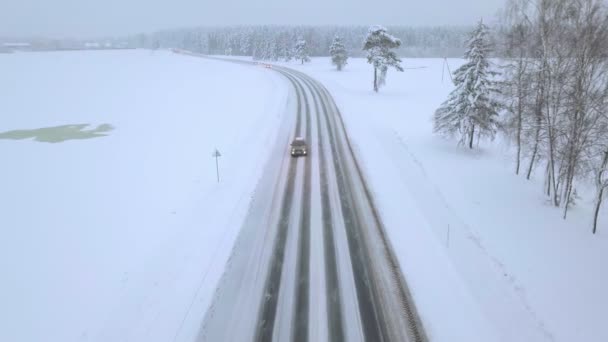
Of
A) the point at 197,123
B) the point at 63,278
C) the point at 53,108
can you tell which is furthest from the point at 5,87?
the point at 63,278

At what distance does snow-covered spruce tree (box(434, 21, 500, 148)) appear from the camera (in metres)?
24.9

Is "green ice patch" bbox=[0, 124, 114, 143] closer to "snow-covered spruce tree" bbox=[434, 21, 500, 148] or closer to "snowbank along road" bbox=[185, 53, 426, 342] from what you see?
"snowbank along road" bbox=[185, 53, 426, 342]

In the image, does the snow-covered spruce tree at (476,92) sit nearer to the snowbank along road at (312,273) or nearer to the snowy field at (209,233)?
the snowy field at (209,233)

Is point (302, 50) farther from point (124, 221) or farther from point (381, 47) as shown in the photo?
point (124, 221)

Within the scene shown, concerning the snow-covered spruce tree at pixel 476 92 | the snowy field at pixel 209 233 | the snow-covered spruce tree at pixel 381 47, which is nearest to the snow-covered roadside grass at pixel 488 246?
the snowy field at pixel 209 233

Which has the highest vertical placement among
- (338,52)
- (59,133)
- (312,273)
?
(338,52)

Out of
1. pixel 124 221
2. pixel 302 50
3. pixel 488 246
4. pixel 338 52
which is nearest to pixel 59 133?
pixel 124 221

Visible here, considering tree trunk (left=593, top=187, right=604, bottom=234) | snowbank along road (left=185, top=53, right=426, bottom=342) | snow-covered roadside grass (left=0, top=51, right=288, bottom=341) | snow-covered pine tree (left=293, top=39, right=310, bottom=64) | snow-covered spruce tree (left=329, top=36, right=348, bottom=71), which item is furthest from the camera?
snow-covered pine tree (left=293, top=39, right=310, bottom=64)

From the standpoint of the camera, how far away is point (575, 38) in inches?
553

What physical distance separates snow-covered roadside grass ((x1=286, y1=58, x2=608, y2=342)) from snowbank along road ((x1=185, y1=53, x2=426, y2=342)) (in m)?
0.90

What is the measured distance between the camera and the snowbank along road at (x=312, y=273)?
388 inches

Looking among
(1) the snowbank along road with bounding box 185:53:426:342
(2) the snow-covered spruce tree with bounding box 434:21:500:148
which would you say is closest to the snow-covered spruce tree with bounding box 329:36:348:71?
(2) the snow-covered spruce tree with bounding box 434:21:500:148

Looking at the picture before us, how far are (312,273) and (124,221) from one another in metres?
9.60

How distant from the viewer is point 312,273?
12.1m
